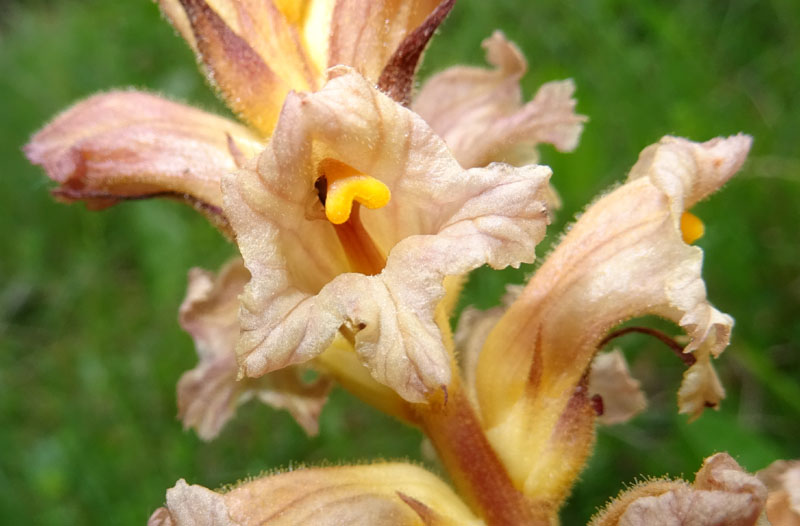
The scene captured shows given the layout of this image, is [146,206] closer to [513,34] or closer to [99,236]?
[99,236]

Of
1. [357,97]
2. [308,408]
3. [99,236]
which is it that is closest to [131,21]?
[99,236]

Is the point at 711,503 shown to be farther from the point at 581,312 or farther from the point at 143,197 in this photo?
the point at 143,197

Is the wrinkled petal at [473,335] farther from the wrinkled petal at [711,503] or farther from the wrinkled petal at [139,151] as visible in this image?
the wrinkled petal at [139,151]

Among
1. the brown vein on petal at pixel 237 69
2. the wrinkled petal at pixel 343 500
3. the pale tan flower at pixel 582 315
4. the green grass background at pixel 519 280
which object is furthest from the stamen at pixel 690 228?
the green grass background at pixel 519 280

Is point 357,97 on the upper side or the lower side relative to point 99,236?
lower

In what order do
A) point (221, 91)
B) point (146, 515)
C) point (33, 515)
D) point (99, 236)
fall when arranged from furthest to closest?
point (99, 236)
point (33, 515)
point (146, 515)
point (221, 91)

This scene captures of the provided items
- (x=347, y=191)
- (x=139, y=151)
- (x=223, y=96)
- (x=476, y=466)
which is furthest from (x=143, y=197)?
(x=476, y=466)

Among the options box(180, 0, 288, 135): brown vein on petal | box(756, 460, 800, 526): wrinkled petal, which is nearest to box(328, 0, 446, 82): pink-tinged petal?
box(180, 0, 288, 135): brown vein on petal
